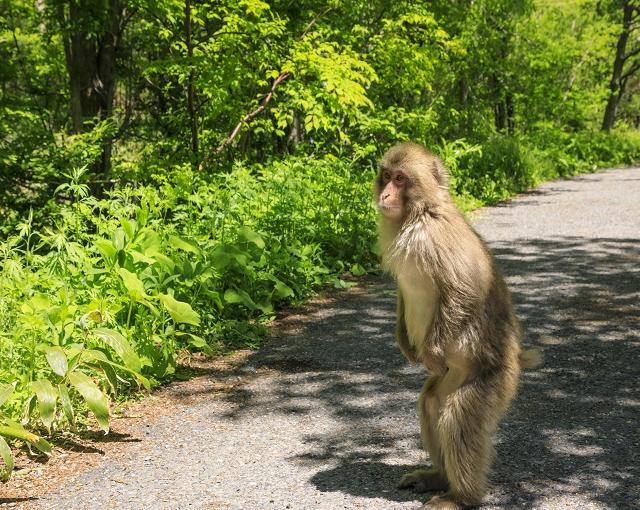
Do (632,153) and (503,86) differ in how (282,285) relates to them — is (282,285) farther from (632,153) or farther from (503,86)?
(632,153)

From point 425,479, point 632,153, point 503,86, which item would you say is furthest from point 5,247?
point 632,153

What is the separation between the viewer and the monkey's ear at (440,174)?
12.3ft

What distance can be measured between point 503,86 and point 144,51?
10298 mm

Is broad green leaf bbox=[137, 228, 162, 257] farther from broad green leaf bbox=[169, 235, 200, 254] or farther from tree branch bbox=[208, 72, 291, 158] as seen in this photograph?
tree branch bbox=[208, 72, 291, 158]

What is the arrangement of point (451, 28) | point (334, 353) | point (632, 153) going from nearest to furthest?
point (334, 353) → point (451, 28) → point (632, 153)

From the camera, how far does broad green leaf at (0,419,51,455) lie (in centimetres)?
408

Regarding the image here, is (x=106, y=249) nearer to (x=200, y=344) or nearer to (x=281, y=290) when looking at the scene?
(x=200, y=344)

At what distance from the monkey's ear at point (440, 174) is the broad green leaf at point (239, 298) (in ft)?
10.9

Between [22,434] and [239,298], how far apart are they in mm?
2898

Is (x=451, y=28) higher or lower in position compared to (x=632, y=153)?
higher

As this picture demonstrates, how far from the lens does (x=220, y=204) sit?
7938mm

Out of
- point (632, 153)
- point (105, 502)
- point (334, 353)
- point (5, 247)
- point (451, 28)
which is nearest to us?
point (105, 502)

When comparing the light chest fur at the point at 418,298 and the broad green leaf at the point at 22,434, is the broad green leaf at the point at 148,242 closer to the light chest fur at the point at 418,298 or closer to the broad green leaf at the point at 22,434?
the broad green leaf at the point at 22,434

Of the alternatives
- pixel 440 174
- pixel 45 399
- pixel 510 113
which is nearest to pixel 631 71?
pixel 510 113
